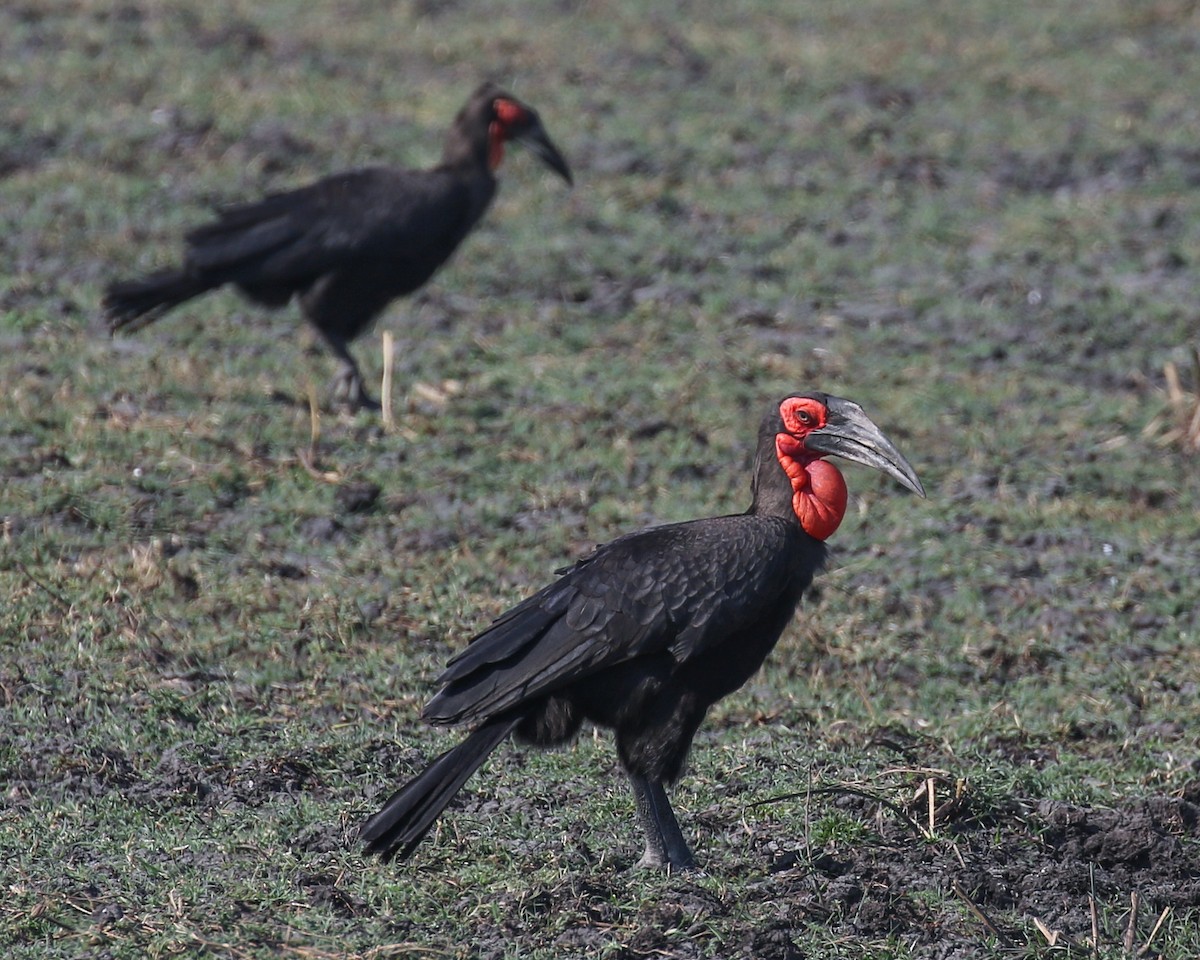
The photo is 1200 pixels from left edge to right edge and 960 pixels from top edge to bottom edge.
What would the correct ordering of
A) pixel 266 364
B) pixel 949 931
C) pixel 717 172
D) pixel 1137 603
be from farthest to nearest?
pixel 717 172
pixel 266 364
pixel 1137 603
pixel 949 931

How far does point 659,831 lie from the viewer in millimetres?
4629

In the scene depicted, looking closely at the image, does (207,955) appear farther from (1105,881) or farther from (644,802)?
(1105,881)

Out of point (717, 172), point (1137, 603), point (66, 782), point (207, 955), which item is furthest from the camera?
point (717, 172)

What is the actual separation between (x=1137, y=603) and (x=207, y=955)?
3.90 meters

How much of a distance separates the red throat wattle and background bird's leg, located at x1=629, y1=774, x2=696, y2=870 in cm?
82

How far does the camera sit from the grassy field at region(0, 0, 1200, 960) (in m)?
4.57

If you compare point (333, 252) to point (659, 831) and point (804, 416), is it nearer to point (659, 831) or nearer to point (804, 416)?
point (804, 416)

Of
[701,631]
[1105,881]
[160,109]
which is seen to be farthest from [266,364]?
[1105,881]

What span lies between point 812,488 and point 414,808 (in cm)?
139

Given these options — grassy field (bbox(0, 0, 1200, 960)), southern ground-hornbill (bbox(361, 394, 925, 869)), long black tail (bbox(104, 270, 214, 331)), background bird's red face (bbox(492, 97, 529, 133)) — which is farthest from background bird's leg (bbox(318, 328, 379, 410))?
southern ground-hornbill (bbox(361, 394, 925, 869))

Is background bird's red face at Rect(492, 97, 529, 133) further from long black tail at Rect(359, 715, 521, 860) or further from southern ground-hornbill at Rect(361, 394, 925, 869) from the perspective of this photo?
long black tail at Rect(359, 715, 521, 860)

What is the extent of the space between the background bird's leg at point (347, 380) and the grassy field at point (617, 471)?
0.68 ft

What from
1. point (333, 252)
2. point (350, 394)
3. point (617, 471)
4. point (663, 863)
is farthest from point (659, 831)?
point (333, 252)

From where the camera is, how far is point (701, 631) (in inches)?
182
